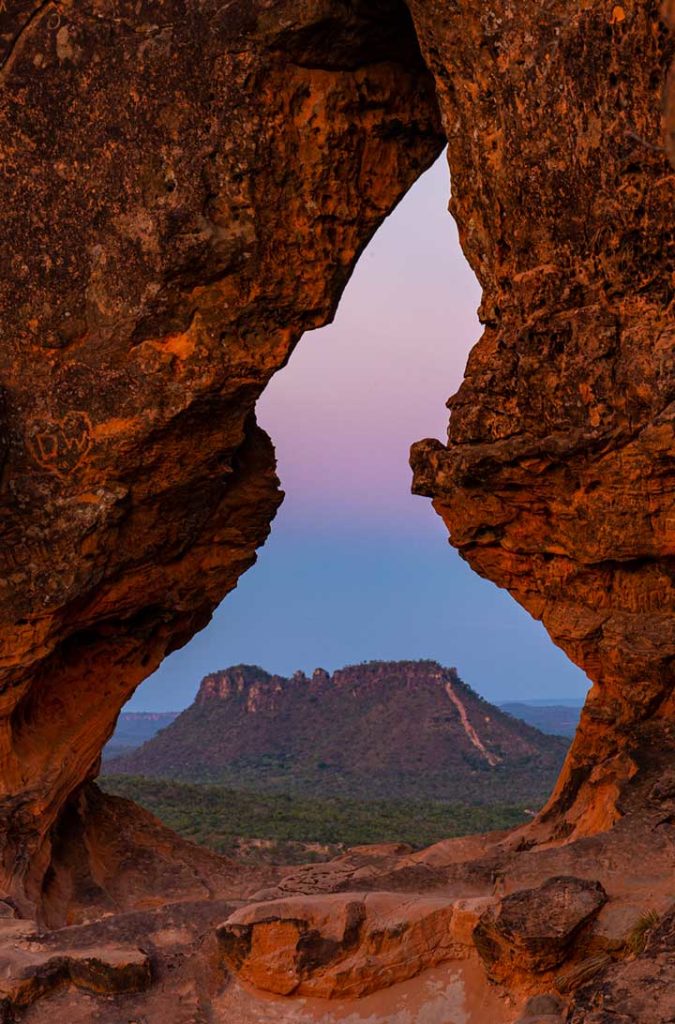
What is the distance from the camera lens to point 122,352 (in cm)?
1442

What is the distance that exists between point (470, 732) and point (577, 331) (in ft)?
152

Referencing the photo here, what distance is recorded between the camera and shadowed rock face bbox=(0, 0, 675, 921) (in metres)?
12.7

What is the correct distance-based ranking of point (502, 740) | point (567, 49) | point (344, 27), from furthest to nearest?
point (502, 740) < point (344, 27) < point (567, 49)

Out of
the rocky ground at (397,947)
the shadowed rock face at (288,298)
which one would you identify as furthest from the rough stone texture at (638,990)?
the shadowed rock face at (288,298)

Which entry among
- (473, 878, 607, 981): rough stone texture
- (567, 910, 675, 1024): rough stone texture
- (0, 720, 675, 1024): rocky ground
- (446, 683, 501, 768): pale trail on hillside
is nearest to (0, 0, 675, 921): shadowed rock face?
(0, 720, 675, 1024): rocky ground

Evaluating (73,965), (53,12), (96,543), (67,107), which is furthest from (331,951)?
(53,12)

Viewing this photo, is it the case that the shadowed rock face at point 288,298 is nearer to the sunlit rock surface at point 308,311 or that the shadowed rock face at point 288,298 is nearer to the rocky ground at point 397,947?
the sunlit rock surface at point 308,311

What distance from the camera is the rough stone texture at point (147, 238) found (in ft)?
45.8

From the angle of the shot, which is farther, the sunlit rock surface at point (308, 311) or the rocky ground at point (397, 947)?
the sunlit rock surface at point (308, 311)

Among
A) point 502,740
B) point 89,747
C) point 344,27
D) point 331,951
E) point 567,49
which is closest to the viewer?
point 331,951

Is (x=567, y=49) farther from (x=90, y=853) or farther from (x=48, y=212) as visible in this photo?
(x=90, y=853)

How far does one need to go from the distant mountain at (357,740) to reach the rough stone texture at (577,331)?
30944mm

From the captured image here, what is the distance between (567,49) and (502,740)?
48445 millimetres

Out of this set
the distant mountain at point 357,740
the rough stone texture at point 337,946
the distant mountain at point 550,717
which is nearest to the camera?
the rough stone texture at point 337,946
